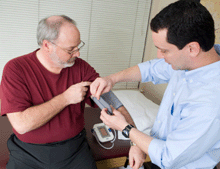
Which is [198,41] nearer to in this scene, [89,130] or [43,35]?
[43,35]

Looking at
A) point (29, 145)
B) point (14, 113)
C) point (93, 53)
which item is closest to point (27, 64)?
point (14, 113)

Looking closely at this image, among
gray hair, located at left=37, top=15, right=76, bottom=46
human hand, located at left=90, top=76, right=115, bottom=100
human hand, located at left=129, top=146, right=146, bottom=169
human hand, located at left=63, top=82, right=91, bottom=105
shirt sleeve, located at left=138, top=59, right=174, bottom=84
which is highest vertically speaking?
gray hair, located at left=37, top=15, right=76, bottom=46

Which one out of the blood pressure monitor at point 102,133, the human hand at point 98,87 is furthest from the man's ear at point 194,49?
the blood pressure monitor at point 102,133

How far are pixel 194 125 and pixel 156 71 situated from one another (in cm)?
61

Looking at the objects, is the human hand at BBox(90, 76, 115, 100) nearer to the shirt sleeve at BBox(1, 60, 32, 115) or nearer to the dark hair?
the shirt sleeve at BBox(1, 60, 32, 115)

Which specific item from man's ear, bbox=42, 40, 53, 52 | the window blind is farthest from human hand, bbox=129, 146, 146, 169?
the window blind

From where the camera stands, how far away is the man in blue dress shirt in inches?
29.8

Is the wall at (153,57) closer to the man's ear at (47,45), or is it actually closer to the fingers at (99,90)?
the fingers at (99,90)

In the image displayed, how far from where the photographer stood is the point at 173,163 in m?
0.84

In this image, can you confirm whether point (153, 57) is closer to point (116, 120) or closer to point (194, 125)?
point (116, 120)

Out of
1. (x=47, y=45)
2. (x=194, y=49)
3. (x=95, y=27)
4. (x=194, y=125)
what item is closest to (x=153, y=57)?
(x=95, y=27)

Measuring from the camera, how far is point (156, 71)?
132cm

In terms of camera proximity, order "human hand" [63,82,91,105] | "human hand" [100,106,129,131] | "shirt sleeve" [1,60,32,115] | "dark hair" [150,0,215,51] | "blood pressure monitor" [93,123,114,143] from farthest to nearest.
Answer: "blood pressure monitor" [93,123,114,143] < "human hand" [63,82,91,105] < "shirt sleeve" [1,60,32,115] < "human hand" [100,106,129,131] < "dark hair" [150,0,215,51]

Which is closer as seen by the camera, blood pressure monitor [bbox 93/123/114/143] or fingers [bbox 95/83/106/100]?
fingers [bbox 95/83/106/100]
